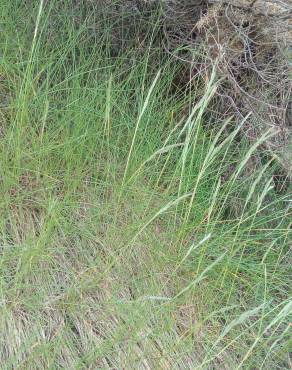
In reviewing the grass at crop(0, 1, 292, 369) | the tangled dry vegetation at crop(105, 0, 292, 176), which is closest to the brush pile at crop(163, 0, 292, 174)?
the tangled dry vegetation at crop(105, 0, 292, 176)

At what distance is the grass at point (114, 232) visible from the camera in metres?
1.86

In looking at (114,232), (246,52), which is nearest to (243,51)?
(246,52)

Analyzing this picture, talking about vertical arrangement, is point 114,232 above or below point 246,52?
below

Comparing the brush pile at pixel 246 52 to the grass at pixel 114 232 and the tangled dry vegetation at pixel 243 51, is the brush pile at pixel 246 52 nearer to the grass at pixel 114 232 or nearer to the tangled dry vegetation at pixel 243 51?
the tangled dry vegetation at pixel 243 51

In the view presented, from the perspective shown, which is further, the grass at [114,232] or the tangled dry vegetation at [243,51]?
the tangled dry vegetation at [243,51]

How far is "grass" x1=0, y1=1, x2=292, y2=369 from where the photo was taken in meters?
1.86

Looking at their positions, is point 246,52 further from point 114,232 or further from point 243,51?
point 114,232

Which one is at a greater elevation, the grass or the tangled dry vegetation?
the tangled dry vegetation

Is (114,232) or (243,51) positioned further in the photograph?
(243,51)

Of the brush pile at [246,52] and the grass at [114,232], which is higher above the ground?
the brush pile at [246,52]

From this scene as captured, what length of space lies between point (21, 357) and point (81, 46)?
51.4 inches

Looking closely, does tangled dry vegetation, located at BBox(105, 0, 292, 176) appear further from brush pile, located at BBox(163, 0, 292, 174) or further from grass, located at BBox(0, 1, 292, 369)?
grass, located at BBox(0, 1, 292, 369)

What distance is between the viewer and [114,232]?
2064 millimetres

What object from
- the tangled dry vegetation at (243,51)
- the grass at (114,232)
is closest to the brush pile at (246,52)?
the tangled dry vegetation at (243,51)
